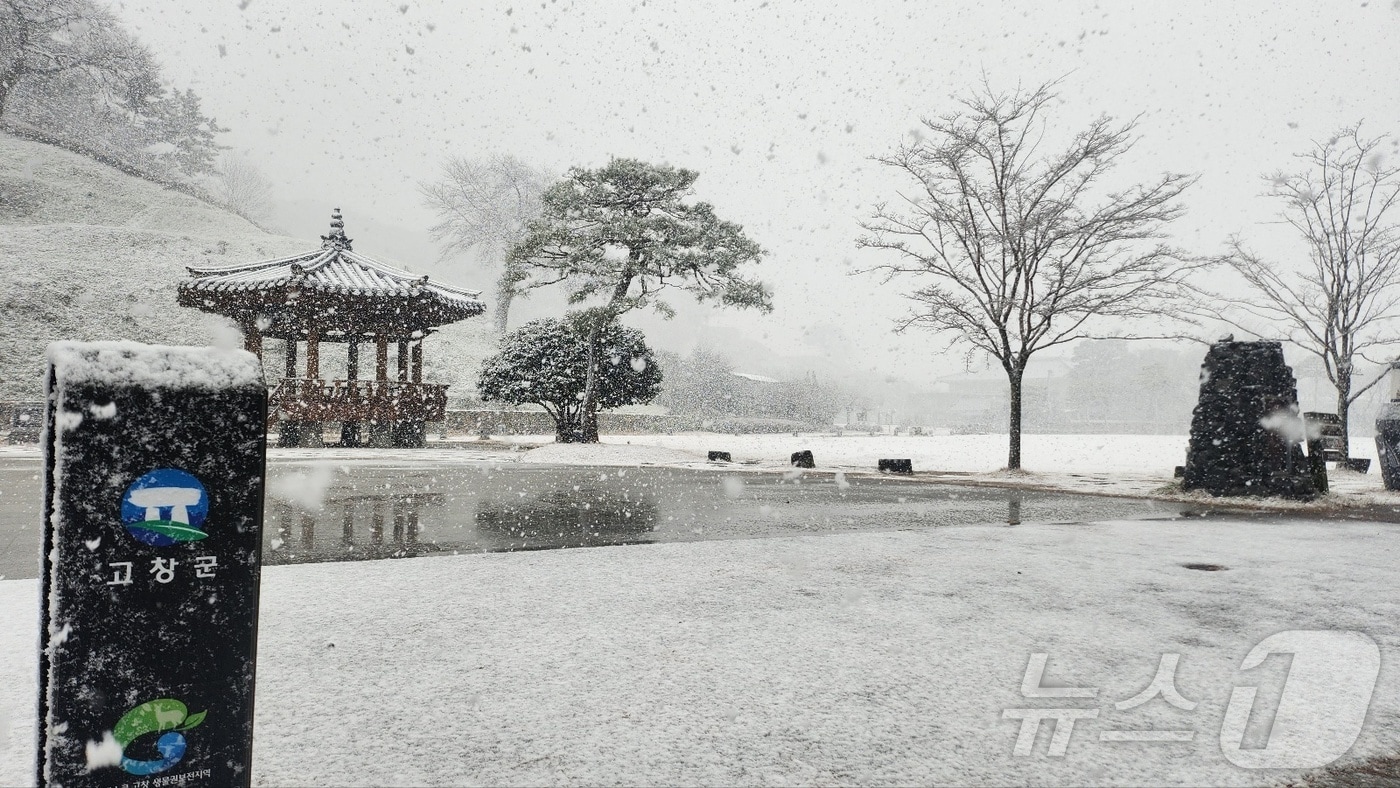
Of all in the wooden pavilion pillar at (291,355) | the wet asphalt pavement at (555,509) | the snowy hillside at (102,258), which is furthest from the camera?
the snowy hillside at (102,258)

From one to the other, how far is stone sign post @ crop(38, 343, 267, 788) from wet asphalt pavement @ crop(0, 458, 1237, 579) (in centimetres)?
347

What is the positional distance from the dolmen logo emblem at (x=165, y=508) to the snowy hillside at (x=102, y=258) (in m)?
22.5

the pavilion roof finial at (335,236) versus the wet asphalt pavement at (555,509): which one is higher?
the pavilion roof finial at (335,236)

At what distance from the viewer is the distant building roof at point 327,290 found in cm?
1628

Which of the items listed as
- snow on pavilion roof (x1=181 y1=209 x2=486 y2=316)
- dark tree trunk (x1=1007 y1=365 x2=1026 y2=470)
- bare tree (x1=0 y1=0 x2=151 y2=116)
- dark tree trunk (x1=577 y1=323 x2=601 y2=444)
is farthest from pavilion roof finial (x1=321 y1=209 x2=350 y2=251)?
bare tree (x1=0 y1=0 x2=151 y2=116)

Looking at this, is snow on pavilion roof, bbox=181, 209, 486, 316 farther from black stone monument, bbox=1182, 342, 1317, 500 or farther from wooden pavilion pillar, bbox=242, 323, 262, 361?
black stone monument, bbox=1182, 342, 1317, 500

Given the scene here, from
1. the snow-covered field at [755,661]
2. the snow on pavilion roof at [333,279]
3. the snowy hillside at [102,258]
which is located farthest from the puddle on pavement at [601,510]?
the snowy hillside at [102,258]

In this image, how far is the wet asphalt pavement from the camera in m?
5.17

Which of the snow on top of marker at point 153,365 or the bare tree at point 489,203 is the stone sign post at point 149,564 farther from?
the bare tree at point 489,203

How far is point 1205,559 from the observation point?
4.60 metres

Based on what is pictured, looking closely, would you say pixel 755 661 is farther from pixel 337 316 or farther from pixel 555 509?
pixel 337 316

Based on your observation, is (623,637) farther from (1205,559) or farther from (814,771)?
(1205,559)

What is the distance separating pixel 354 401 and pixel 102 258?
27.4 metres

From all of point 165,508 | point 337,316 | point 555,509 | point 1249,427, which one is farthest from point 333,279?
point 1249,427
